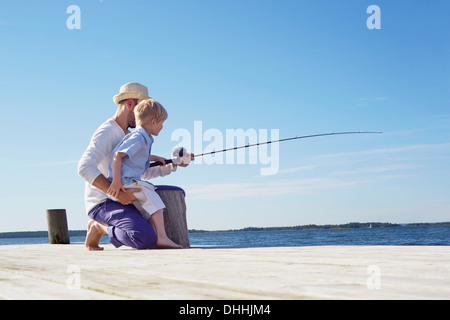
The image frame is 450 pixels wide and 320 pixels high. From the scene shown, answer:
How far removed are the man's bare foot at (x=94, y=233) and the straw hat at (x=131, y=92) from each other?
1139mm

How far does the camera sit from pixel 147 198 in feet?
14.4

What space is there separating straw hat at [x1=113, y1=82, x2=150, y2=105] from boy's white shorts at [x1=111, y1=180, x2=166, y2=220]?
864 millimetres

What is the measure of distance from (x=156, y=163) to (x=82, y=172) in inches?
31.9

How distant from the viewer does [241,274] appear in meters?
2.05

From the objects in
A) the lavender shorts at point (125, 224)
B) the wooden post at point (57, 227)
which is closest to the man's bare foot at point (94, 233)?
the lavender shorts at point (125, 224)

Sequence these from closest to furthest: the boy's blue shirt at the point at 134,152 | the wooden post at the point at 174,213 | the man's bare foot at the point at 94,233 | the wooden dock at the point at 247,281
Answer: the wooden dock at the point at 247,281 → the boy's blue shirt at the point at 134,152 → the man's bare foot at the point at 94,233 → the wooden post at the point at 174,213

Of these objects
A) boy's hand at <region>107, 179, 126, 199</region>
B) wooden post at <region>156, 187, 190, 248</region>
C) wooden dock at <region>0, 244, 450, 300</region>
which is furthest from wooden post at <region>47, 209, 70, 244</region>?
wooden dock at <region>0, 244, 450, 300</region>

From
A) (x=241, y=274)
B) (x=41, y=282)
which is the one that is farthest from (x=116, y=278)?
(x=241, y=274)

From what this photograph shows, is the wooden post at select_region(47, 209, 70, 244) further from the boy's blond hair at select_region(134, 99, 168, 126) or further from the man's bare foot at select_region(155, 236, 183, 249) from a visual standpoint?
the boy's blond hair at select_region(134, 99, 168, 126)

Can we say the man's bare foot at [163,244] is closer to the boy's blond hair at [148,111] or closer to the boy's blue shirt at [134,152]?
the boy's blue shirt at [134,152]

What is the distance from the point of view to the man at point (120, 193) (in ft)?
14.2

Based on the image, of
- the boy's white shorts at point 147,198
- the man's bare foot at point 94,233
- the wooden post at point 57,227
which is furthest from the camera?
the wooden post at point 57,227
